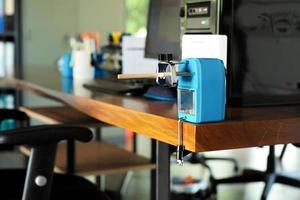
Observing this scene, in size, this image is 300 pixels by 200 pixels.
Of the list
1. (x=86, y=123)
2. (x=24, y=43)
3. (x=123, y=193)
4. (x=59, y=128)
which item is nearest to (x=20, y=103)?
(x=24, y=43)

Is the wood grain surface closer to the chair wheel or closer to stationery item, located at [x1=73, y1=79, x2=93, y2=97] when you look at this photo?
stationery item, located at [x1=73, y1=79, x2=93, y2=97]

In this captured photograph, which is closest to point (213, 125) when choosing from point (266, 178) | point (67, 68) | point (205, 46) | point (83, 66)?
point (205, 46)

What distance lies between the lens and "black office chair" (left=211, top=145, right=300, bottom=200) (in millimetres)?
2838

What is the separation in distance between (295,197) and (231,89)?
2177 mm

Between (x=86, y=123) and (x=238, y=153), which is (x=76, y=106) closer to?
(x=86, y=123)

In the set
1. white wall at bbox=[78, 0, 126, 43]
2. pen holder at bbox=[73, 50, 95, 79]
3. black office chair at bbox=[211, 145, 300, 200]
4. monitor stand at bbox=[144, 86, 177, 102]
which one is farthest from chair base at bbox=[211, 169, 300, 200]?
white wall at bbox=[78, 0, 126, 43]

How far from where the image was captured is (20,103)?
4371 millimetres

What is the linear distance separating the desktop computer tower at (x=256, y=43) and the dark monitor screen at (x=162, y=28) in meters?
0.42

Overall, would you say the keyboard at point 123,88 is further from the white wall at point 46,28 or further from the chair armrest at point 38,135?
the white wall at point 46,28

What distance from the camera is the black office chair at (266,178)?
9.31ft

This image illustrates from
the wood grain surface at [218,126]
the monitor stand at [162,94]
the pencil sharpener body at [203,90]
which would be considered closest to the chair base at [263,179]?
the monitor stand at [162,94]

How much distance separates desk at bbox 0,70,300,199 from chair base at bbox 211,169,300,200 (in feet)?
5.32

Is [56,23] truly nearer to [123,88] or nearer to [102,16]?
[102,16]

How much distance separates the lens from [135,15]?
5.09 meters
